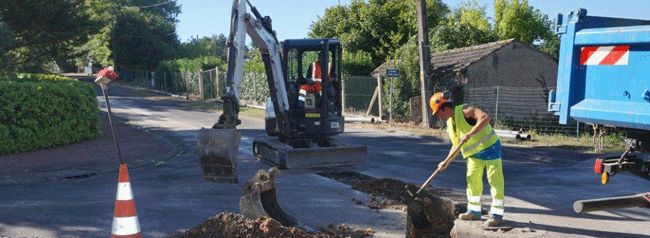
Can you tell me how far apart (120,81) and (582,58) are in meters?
66.8

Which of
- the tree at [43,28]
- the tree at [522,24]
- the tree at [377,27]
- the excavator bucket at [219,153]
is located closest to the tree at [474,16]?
the tree at [522,24]

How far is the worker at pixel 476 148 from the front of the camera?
7.25 m

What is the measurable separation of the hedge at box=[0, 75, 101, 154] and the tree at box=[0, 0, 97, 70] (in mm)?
7198

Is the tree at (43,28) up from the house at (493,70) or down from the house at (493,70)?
up

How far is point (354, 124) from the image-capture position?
24.3 m

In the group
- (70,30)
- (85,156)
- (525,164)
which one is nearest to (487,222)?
(525,164)

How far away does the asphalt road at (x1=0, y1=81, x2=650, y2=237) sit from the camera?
782cm

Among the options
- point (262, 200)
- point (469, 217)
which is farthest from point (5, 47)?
point (469, 217)

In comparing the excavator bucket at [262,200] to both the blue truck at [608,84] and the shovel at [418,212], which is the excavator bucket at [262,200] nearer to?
the shovel at [418,212]

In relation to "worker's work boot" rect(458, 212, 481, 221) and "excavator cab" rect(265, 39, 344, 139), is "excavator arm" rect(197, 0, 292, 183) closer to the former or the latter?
"excavator cab" rect(265, 39, 344, 139)

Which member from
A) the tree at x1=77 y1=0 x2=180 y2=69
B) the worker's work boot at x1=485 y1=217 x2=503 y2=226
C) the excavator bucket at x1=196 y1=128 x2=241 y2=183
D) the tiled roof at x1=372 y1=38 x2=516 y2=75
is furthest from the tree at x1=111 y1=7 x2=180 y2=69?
the worker's work boot at x1=485 y1=217 x2=503 y2=226

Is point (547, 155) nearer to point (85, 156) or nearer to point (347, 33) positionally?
point (85, 156)

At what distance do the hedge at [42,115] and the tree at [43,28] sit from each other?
23.6ft

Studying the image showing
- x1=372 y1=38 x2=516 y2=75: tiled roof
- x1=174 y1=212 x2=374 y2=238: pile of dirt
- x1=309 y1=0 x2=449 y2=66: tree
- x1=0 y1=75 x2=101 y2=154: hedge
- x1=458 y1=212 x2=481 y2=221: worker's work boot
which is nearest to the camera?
x1=174 y1=212 x2=374 y2=238: pile of dirt
